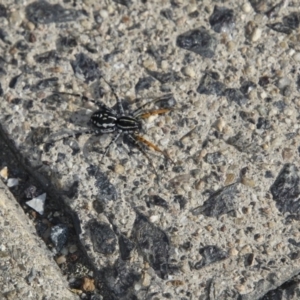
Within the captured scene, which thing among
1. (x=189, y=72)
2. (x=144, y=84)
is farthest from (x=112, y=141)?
(x=189, y=72)

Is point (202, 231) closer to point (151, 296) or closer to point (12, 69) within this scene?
point (151, 296)

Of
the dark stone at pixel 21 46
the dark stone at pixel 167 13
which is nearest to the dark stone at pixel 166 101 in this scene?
the dark stone at pixel 167 13

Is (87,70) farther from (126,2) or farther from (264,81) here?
(264,81)

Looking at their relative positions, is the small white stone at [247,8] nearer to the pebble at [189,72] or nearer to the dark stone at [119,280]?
the pebble at [189,72]

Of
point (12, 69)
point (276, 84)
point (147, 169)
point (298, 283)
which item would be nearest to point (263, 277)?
point (298, 283)

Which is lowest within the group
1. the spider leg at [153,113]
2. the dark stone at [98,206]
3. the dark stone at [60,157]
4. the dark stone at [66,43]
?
the dark stone at [98,206]

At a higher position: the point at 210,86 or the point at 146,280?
the point at 210,86
